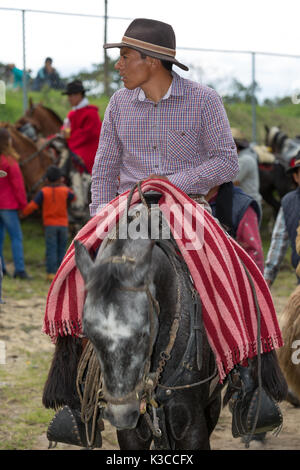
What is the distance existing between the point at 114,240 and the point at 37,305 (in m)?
6.61

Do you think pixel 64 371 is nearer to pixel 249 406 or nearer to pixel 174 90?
pixel 249 406

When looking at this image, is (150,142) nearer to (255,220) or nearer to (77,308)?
(77,308)

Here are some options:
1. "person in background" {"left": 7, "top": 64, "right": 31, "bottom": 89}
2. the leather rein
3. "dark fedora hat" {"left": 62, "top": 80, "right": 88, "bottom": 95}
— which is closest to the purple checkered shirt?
the leather rein

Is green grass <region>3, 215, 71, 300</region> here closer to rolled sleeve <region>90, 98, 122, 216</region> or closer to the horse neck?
rolled sleeve <region>90, 98, 122, 216</region>

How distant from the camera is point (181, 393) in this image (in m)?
3.36

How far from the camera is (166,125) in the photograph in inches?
150

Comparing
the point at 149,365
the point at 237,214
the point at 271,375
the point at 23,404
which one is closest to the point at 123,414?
the point at 149,365

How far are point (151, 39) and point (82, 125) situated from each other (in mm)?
8039

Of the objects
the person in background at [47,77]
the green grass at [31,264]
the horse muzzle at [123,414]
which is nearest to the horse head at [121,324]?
the horse muzzle at [123,414]

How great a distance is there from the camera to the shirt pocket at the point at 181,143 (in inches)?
149

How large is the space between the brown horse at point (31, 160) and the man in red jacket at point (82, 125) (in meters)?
0.91

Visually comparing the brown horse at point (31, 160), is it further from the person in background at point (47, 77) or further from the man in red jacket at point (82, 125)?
the person in background at point (47, 77)

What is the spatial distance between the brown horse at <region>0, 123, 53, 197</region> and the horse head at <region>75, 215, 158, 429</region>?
33.9 feet
